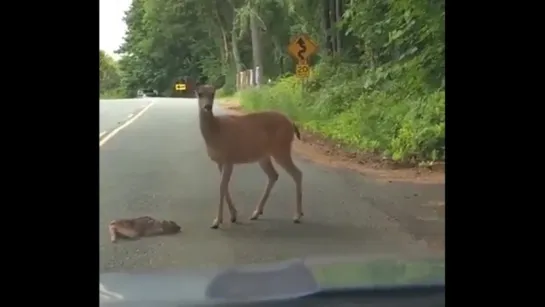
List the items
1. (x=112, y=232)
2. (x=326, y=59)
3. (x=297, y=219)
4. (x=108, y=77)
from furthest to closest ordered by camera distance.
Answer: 1. (x=326, y=59)
2. (x=297, y=219)
3. (x=112, y=232)
4. (x=108, y=77)

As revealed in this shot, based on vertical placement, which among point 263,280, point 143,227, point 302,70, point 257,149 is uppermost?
point 302,70

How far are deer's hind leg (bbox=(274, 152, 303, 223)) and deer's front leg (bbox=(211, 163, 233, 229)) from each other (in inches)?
5.5

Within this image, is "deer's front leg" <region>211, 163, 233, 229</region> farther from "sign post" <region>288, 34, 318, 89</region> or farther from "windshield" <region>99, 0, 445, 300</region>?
"sign post" <region>288, 34, 318, 89</region>

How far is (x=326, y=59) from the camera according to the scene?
2.26 meters

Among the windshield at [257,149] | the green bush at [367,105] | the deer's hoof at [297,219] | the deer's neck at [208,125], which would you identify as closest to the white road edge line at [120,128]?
the windshield at [257,149]

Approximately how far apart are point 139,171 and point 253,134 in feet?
1.11

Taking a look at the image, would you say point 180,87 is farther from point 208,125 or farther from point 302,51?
point 302,51

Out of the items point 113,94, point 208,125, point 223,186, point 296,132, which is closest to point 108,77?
point 113,94

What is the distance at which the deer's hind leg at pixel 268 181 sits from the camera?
84.8 inches

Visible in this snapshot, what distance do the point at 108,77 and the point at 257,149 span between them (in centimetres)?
55

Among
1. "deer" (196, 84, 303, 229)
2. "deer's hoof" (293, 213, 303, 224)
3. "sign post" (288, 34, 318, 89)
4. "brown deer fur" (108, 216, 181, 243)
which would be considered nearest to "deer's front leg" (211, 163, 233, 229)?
"deer" (196, 84, 303, 229)
